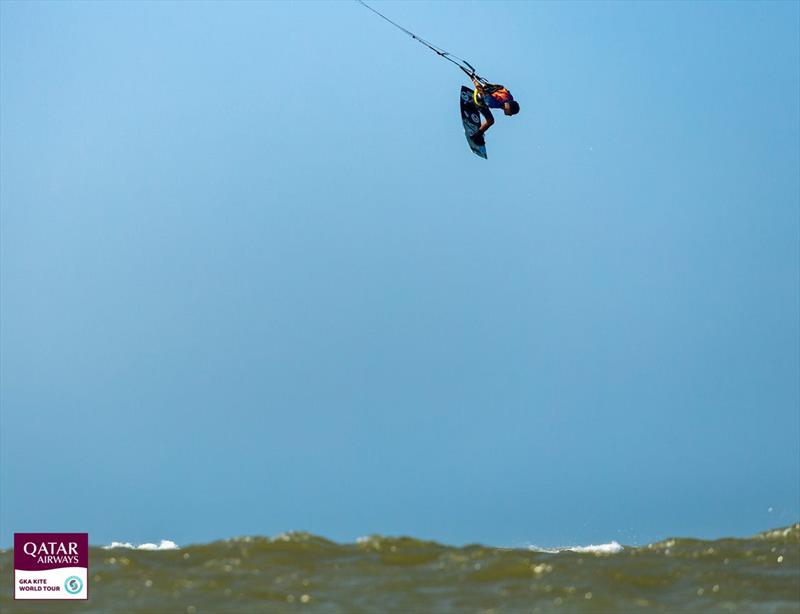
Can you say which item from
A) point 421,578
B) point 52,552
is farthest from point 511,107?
point 52,552

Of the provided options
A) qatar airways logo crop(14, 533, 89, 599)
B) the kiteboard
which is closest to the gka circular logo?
qatar airways logo crop(14, 533, 89, 599)

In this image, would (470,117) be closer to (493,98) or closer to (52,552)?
(493,98)

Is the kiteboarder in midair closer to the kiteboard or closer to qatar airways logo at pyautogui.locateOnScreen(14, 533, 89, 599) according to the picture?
the kiteboard

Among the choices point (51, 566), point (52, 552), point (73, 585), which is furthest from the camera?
point (52, 552)

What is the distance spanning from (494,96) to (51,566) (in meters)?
14.4

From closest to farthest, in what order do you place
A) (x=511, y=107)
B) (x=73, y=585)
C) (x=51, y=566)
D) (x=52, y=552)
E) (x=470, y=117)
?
(x=73, y=585), (x=51, y=566), (x=52, y=552), (x=511, y=107), (x=470, y=117)

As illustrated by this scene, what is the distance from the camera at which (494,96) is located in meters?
23.3

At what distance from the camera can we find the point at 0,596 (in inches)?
576

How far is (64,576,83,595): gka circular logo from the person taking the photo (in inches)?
578

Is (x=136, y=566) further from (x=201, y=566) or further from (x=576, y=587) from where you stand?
(x=576, y=587)

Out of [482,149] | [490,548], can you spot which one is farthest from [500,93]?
[490,548]

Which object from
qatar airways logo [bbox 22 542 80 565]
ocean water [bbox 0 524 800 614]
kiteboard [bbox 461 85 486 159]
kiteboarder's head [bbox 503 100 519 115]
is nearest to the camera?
ocean water [bbox 0 524 800 614]

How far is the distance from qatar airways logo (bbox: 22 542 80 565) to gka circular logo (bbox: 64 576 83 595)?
335mm

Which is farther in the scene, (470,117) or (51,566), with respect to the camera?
(470,117)
